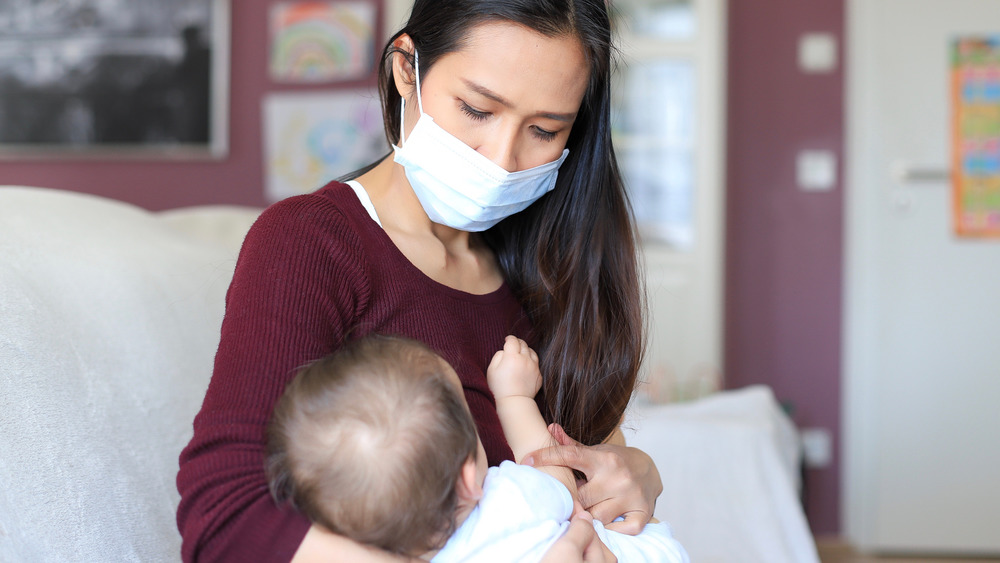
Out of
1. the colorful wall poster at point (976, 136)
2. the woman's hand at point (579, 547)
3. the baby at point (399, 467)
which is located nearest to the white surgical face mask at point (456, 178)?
the baby at point (399, 467)

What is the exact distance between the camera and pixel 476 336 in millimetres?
1122

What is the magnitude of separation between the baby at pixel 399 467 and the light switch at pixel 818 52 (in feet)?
10.4

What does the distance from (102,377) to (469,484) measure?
0.55 metres

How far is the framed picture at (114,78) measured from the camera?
3.66m

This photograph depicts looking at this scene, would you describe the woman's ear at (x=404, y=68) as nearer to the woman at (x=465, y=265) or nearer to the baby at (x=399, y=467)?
the woman at (x=465, y=265)

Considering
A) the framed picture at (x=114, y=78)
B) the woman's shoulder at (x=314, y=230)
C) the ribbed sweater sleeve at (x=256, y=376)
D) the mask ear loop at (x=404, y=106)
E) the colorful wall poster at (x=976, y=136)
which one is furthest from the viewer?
the framed picture at (x=114, y=78)

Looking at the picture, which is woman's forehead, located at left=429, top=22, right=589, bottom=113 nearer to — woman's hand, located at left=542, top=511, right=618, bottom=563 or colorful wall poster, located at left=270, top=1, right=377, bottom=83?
woman's hand, located at left=542, top=511, right=618, bottom=563

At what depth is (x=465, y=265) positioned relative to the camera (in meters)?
1.23

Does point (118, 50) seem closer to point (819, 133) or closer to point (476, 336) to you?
point (819, 133)

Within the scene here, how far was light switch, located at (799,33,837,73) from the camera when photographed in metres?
3.62

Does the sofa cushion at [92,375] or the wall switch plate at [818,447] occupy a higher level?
the sofa cushion at [92,375]

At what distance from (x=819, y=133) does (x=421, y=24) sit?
2893mm

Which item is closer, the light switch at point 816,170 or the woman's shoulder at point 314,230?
the woman's shoulder at point 314,230

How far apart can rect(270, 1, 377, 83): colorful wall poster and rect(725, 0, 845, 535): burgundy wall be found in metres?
1.50
